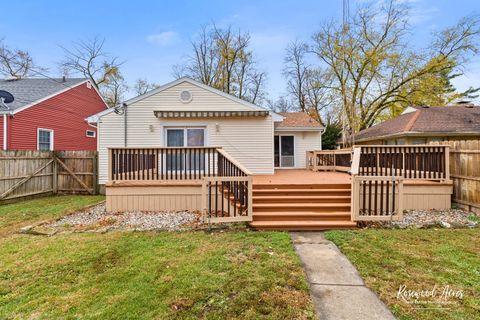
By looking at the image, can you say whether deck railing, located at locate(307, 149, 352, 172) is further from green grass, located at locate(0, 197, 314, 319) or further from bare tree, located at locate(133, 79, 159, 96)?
bare tree, located at locate(133, 79, 159, 96)

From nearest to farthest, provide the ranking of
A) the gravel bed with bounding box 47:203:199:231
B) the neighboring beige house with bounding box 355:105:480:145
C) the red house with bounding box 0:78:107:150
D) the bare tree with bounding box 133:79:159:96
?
the gravel bed with bounding box 47:203:199:231 → the red house with bounding box 0:78:107:150 → the neighboring beige house with bounding box 355:105:480:145 → the bare tree with bounding box 133:79:159:96

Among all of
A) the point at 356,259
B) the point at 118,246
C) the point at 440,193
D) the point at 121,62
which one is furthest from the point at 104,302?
the point at 121,62

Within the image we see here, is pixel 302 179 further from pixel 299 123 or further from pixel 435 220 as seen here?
pixel 299 123

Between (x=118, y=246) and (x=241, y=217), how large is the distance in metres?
2.33

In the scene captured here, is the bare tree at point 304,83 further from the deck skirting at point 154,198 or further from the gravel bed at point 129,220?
the gravel bed at point 129,220

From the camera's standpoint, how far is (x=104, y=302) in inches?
96.9

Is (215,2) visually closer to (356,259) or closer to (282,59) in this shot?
(282,59)

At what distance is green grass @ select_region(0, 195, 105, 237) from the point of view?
5.46 m

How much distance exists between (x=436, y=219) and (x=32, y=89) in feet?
63.1

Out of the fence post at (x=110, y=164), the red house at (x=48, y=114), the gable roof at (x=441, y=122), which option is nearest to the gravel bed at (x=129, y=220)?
the fence post at (x=110, y=164)

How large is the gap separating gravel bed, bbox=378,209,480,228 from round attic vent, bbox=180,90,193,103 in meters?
7.73

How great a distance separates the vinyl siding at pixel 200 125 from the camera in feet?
30.1

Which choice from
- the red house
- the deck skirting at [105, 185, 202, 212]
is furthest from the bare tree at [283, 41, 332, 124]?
the deck skirting at [105, 185, 202, 212]

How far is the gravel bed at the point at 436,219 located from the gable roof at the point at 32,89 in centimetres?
1589
